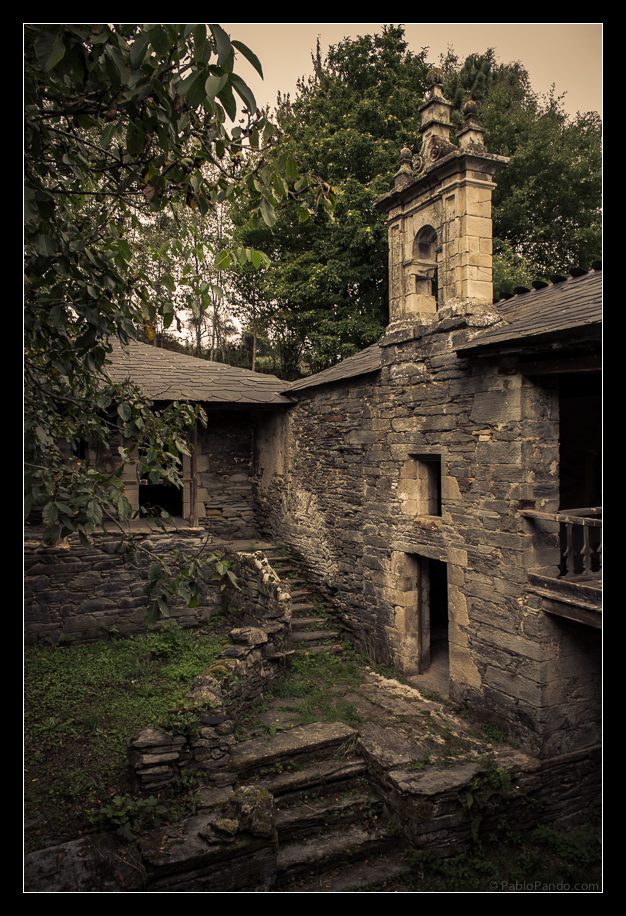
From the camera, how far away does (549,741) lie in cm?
572

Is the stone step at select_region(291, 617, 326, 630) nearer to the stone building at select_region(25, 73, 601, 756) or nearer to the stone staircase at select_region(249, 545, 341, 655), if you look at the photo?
the stone staircase at select_region(249, 545, 341, 655)

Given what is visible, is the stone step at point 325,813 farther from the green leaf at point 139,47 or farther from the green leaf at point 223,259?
the green leaf at point 139,47

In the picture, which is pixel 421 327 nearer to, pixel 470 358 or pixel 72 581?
pixel 470 358

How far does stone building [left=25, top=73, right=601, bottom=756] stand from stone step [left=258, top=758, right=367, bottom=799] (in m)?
1.65

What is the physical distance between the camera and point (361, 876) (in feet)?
16.3

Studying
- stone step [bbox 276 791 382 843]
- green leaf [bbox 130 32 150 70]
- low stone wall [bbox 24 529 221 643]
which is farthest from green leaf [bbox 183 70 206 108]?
low stone wall [bbox 24 529 221 643]

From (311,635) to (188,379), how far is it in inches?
216

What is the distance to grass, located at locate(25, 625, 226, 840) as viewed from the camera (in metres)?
5.26

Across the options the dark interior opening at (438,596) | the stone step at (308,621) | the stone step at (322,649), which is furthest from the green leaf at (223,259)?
the dark interior opening at (438,596)

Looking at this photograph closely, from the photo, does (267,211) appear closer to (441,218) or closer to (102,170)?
(102,170)

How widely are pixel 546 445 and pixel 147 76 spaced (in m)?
4.86

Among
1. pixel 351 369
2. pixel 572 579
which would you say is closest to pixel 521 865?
pixel 572 579

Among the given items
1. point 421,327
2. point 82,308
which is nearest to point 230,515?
point 421,327

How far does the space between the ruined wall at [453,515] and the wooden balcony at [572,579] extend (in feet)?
0.60
